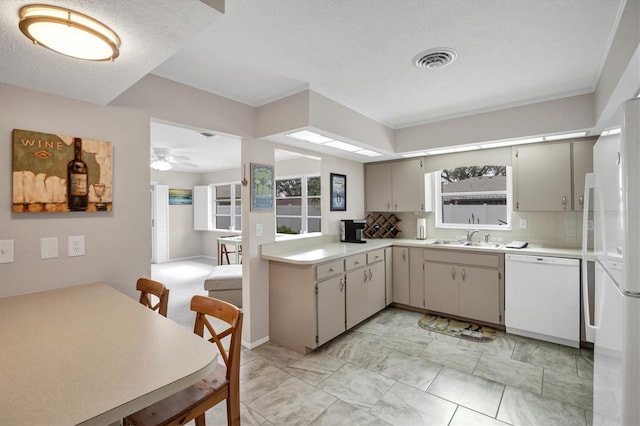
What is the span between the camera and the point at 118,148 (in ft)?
6.89

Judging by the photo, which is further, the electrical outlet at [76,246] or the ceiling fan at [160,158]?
the ceiling fan at [160,158]

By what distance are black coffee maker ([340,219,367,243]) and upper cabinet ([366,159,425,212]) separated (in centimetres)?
61

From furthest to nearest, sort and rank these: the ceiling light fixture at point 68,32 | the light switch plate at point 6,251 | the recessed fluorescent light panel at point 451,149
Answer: the recessed fluorescent light panel at point 451,149 < the light switch plate at point 6,251 < the ceiling light fixture at point 68,32

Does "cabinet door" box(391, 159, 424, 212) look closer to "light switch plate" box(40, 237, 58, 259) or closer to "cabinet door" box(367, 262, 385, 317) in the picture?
"cabinet door" box(367, 262, 385, 317)

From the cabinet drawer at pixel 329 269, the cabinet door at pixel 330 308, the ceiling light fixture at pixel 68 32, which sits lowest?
the cabinet door at pixel 330 308

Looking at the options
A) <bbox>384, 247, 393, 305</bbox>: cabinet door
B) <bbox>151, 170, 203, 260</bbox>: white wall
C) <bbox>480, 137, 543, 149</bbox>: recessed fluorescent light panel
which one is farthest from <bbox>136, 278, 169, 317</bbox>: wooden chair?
<bbox>151, 170, 203, 260</bbox>: white wall

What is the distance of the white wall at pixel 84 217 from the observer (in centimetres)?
171

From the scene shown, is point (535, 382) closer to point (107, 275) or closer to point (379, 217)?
point (379, 217)

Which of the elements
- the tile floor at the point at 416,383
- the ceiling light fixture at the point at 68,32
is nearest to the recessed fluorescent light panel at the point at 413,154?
the tile floor at the point at 416,383

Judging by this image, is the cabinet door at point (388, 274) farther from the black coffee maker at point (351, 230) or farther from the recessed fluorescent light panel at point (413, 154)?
the recessed fluorescent light panel at point (413, 154)

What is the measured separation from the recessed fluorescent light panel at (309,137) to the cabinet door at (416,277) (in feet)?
6.18

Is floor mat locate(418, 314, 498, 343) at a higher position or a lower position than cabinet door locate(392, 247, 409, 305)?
lower

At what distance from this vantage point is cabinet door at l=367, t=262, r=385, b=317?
364cm

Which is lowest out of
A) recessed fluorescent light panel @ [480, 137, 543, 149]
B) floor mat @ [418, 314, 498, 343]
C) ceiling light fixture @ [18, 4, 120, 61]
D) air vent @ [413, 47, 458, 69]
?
floor mat @ [418, 314, 498, 343]
